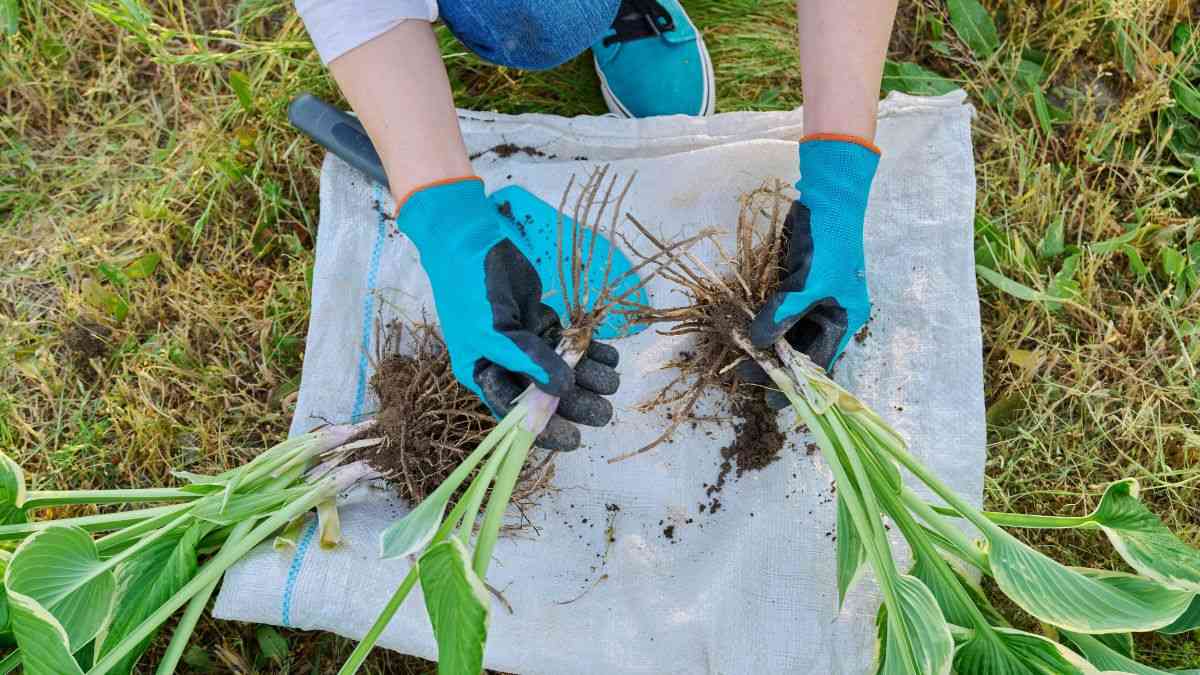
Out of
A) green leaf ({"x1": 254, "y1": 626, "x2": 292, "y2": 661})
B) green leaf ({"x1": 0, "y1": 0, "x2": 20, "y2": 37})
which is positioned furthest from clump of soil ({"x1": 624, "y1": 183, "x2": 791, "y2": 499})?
green leaf ({"x1": 0, "y1": 0, "x2": 20, "y2": 37})

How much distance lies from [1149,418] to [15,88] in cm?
187

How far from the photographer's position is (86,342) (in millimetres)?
1370

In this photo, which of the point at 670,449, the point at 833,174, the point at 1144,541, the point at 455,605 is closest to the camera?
the point at 455,605

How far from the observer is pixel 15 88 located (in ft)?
4.98

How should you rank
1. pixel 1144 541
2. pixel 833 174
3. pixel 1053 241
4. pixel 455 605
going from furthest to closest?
pixel 1053 241
pixel 833 174
pixel 1144 541
pixel 455 605

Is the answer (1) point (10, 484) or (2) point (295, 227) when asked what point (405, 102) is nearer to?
(2) point (295, 227)

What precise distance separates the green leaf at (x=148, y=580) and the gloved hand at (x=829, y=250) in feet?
2.28

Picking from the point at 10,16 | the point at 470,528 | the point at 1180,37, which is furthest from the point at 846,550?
the point at 10,16

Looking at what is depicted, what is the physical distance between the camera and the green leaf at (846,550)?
3.10 ft

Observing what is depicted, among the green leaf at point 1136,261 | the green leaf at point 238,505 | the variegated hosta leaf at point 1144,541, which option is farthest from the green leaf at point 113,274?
the green leaf at point 1136,261

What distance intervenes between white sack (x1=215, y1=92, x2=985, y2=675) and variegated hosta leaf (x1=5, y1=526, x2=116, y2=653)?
252mm

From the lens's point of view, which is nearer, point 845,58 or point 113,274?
point 845,58

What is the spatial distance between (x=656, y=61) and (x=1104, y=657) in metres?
1.00

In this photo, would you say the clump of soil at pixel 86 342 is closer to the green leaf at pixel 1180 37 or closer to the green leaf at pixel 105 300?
the green leaf at pixel 105 300
